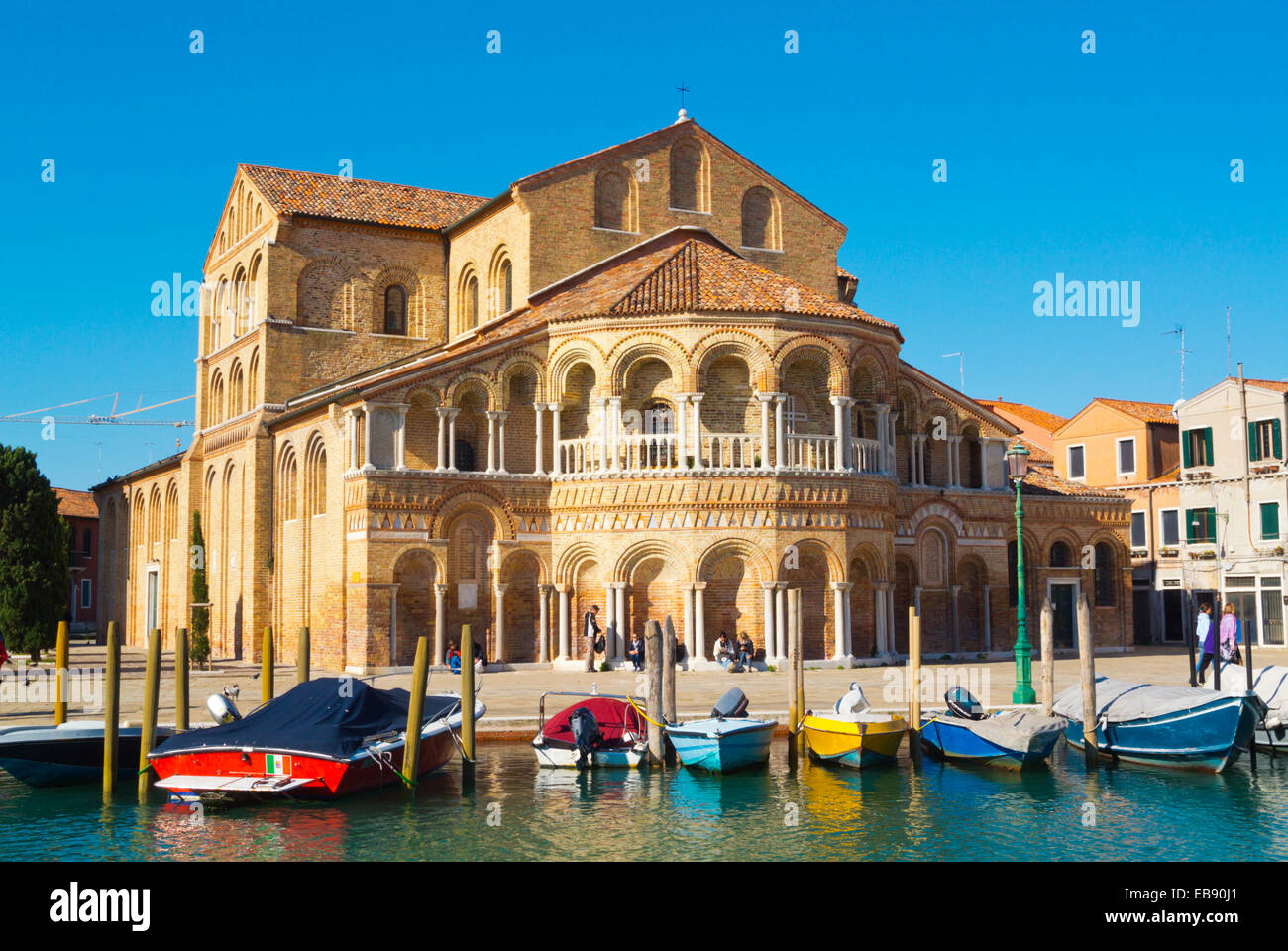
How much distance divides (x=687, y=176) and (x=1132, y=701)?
67.5 ft

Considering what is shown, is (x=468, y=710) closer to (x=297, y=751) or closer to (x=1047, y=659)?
(x=297, y=751)

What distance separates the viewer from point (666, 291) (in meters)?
29.9

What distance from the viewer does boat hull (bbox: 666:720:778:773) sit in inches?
698

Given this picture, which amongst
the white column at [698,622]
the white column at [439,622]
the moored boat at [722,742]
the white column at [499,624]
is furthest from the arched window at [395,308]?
the moored boat at [722,742]

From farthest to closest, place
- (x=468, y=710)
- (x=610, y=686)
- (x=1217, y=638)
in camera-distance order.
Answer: (x=610, y=686) → (x=1217, y=638) → (x=468, y=710)

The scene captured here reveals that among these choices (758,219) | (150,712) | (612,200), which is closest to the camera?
(150,712)

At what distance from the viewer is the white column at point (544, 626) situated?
30.3 m

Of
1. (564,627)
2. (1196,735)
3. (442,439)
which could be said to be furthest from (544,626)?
(1196,735)

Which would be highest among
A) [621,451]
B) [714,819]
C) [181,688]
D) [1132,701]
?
[621,451]

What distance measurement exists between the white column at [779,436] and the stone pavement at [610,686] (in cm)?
469

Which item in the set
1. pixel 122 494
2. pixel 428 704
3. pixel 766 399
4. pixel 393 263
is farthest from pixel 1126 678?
pixel 122 494

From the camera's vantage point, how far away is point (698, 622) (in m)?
28.8

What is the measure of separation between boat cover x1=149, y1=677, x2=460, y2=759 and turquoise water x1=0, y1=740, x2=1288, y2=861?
739 mm

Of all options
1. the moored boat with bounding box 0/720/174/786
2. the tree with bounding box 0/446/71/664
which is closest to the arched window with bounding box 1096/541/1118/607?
the moored boat with bounding box 0/720/174/786
